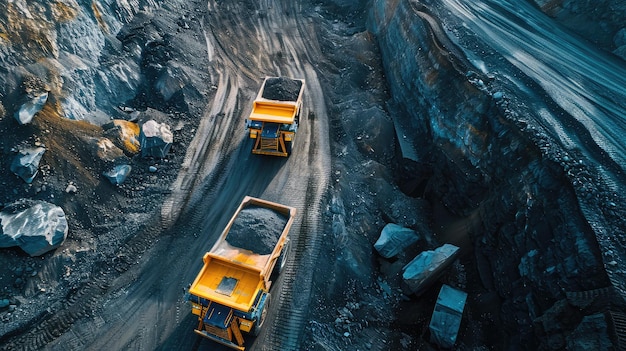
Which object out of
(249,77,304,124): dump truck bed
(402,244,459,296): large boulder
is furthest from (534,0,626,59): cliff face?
(249,77,304,124): dump truck bed

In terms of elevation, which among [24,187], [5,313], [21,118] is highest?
[21,118]

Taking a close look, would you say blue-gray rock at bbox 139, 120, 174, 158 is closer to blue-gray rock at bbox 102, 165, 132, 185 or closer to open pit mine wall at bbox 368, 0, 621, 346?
blue-gray rock at bbox 102, 165, 132, 185

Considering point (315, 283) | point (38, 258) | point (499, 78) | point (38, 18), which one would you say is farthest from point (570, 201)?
point (38, 18)

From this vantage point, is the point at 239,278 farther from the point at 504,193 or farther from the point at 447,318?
the point at 504,193

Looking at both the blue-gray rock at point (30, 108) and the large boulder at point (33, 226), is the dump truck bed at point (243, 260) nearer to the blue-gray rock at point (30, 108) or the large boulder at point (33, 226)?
the large boulder at point (33, 226)

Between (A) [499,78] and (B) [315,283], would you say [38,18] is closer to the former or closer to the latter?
(B) [315,283]
